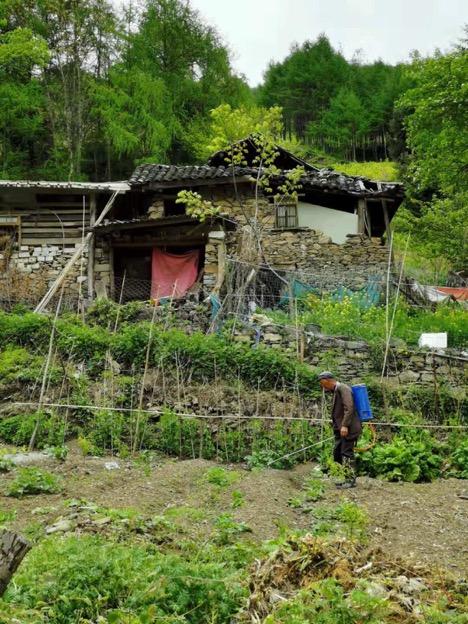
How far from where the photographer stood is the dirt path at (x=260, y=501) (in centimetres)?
530

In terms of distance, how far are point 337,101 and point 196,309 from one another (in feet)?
119

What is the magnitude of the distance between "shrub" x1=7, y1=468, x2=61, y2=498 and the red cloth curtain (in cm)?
808

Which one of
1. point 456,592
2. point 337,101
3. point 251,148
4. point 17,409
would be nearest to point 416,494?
point 456,592

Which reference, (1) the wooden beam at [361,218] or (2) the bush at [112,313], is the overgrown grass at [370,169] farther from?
(2) the bush at [112,313]

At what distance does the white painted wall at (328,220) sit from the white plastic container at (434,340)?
555cm

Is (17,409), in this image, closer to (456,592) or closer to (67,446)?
(67,446)

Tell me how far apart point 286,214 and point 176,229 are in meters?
2.86

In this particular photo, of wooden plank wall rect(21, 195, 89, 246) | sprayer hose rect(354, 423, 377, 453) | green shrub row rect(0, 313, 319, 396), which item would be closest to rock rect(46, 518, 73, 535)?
sprayer hose rect(354, 423, 377, 453)

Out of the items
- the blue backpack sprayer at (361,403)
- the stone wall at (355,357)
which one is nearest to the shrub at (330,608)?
the blue backpack sprayer at (361,403)

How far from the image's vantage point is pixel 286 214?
50.5 feet

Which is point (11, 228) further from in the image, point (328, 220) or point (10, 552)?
point (10, 552)

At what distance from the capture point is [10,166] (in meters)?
23.4

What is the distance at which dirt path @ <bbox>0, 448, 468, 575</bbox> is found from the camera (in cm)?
530

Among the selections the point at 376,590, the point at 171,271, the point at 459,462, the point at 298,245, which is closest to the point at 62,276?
the point at 171,271
